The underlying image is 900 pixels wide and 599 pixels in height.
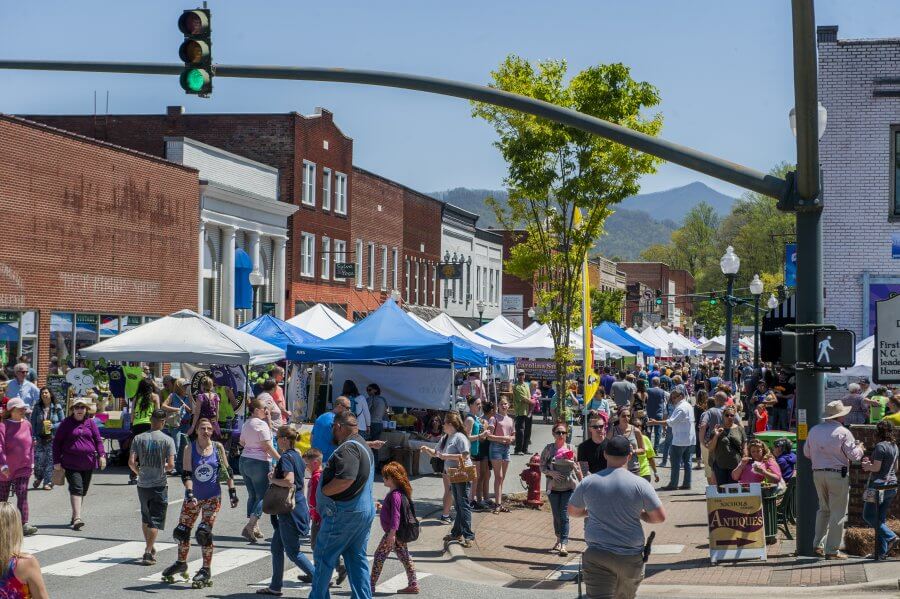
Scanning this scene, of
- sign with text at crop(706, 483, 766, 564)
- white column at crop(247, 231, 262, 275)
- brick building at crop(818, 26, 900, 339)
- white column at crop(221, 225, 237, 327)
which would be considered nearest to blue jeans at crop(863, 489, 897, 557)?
sign with text at crop(706, 483, 766, 564)

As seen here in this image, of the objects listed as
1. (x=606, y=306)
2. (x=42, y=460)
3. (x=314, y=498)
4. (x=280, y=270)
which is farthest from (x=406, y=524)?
(x=606, y=306)

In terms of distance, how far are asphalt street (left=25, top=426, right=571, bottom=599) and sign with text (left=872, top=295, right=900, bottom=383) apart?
679 cm

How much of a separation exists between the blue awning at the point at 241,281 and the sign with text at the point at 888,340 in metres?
28.0

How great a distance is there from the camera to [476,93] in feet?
37.7

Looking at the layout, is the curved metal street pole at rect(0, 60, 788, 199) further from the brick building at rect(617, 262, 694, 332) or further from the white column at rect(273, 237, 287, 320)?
the brick building at rect(617, 262, 694, 332)

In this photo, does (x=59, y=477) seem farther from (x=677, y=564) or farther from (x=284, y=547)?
(x=677, y=564)

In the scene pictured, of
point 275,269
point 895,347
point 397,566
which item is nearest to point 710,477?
point 895,347

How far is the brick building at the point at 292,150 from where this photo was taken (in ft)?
148

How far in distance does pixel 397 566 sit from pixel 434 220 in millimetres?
51315

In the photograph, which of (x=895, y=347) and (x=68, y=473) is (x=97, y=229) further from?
(x=895, y=347)

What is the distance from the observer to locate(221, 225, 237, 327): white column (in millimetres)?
41156

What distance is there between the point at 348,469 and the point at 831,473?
6.40m

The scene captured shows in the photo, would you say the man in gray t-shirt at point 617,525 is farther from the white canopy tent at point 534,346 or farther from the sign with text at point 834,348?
the white canopy tent at point 534,346

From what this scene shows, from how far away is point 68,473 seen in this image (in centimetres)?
1540
